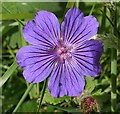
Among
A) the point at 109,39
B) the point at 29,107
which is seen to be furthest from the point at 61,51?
the point at 29,107

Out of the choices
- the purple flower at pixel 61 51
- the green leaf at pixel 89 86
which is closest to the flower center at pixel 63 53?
the purple flower at pixel 61 51

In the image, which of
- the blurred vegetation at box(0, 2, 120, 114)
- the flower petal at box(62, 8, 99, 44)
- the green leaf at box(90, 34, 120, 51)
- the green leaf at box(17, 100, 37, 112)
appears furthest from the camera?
the green leaf at box(17, 100, 37, 112)

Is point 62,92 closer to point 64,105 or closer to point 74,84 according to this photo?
point 74,84

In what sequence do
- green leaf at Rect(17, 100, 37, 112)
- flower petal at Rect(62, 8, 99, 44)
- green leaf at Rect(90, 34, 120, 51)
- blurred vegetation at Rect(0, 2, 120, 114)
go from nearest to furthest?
flower petal at Rect(62, 8, 99, 44)
green leaf at Rect(90, 34, 120, 51)
blurred vegetation at Rect(0, 2, 120, 114)
green leaf at Rect(17, 100, 37, 112)

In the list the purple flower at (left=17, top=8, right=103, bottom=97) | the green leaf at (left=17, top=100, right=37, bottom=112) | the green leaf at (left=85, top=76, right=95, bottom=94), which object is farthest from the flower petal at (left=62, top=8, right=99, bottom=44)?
the green leaf at (left=17, top=100, right=37, bottom=112)

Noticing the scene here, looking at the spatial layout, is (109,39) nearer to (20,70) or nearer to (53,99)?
(53,99)

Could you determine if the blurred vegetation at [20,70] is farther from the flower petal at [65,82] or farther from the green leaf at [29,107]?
the flower petal at [65,82]

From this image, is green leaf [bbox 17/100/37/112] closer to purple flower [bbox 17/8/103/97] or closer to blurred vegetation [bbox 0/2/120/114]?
blurred vegetation [bbox 0/2/120/114]

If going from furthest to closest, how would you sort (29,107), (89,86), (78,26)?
Result: (29,107)
(89,86)
(78,26)

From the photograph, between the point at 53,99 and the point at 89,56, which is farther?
the point at 53,99
